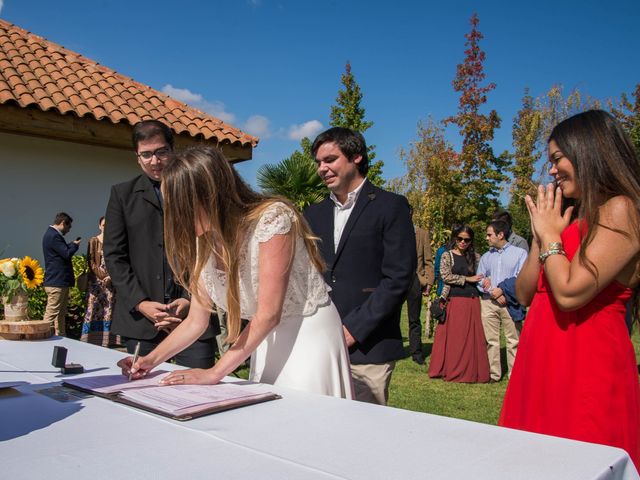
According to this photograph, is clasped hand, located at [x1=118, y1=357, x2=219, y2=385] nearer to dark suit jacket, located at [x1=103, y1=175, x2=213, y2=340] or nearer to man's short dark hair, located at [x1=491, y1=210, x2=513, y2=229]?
dark suit jacket, located at [x1=103, y1=175, x2=213, y2=340]

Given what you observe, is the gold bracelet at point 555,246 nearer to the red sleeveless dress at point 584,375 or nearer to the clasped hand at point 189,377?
the red sleeveless dress at point 584,375

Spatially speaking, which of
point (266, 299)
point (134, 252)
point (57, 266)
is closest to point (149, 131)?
point (134, 252)

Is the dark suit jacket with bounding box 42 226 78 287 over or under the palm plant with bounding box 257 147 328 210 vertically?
under

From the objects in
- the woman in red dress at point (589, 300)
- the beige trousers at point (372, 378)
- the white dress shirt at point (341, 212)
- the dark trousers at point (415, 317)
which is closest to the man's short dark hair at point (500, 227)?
the dark trousers at point (415, 317)

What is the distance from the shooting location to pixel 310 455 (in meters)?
1.25

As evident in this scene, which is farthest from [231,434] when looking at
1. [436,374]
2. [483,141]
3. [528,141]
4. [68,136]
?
[528,141]

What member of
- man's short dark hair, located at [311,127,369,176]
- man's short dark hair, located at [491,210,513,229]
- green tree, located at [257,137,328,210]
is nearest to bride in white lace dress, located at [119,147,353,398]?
man's short dark hair, located at [311,127,369,176]

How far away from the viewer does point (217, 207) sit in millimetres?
2086

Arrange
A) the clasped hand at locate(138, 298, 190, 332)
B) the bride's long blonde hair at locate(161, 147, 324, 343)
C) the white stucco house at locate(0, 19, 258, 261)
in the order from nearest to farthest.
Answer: the bride's long blonde hair at locate(161, 147, 324, 343) < the clasped hand at locate(138, 298, 190, 332) < the white stucco house at locate(0, 19, 258, 261)

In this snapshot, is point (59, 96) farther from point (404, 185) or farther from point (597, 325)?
point (404, 185)

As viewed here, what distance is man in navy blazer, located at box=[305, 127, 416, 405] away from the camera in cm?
284

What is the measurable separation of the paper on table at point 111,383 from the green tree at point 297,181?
1167 cm

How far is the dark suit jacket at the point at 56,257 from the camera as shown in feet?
24.7

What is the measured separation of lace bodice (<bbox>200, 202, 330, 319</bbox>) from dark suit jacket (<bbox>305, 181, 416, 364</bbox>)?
2.17 ft
